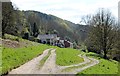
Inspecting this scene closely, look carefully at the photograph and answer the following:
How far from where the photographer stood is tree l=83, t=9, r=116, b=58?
186ft

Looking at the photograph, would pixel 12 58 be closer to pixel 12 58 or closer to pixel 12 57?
pixel 12 58

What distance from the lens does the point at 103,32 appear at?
5738 cm

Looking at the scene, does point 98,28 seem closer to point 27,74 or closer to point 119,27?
point 119,27

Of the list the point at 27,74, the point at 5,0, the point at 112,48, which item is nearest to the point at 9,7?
the point at 5,0

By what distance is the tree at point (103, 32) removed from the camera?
5675cm

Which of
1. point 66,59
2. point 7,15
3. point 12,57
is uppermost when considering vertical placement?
point 7,15

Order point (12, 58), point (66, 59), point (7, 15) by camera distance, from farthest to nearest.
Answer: point (7, 15) → point (66, 59) → point (12, 58)

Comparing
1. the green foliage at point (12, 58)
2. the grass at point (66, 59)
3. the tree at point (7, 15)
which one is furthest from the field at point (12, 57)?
the tree at point (7, 15)

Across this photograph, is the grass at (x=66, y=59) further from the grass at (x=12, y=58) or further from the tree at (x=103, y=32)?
the tree at (x=103, y=32)

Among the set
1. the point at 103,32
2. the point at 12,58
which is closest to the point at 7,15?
the point at 103,32

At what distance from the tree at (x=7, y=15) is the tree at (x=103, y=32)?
57.6 ft

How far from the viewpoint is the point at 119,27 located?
58.6 meters

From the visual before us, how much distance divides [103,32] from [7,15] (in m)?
Answer: 19.9

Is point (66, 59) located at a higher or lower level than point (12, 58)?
lower
